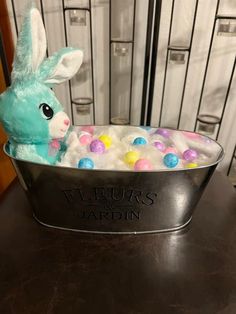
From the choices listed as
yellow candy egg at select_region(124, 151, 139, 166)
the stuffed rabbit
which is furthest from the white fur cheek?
yellow candy egg at select_region(124, 151, 139, 166)

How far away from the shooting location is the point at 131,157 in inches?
17.8

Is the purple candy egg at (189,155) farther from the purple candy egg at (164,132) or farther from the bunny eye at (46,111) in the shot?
the bunny eye at (46,111)

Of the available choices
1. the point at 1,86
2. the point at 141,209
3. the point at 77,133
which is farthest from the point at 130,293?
the point at 1,86

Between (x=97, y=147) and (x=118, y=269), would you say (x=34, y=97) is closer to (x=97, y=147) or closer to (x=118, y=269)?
(x=97, y=147)

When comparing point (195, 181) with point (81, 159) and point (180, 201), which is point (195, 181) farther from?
point (81, 159)

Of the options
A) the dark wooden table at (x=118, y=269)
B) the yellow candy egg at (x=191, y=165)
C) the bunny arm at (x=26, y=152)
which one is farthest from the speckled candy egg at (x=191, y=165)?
the bunny arm at (x=26, y=152)

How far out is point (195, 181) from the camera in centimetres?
43

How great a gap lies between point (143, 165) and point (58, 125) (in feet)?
0.49

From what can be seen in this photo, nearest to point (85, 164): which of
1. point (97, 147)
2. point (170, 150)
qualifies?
point (97, 147)

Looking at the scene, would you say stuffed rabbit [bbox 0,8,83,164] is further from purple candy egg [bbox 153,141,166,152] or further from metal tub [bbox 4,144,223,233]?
purple candy egg [bbox 153,141,166,152]

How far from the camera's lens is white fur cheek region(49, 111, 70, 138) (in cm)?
44

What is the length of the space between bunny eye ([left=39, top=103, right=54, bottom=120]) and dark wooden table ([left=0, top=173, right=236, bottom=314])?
211mm

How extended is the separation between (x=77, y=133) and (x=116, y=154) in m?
0.10

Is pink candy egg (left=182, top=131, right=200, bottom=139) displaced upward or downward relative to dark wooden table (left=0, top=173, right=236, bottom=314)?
upward
